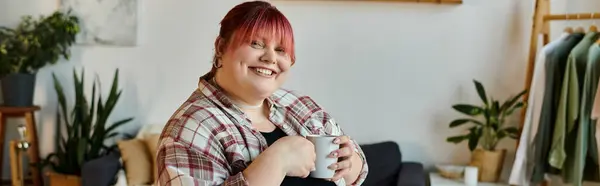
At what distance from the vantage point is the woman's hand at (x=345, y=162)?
150 cm

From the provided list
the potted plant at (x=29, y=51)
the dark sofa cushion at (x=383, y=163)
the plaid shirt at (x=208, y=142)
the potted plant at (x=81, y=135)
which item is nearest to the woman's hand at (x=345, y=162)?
the plaid shirt at (x=208, y=142)

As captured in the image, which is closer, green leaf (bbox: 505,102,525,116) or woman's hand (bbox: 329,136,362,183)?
woman's hand (bbox: 329,136,362,183)

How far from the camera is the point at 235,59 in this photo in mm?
1444

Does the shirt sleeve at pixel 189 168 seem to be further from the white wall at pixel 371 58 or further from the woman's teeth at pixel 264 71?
the white wall at pixel 371 58

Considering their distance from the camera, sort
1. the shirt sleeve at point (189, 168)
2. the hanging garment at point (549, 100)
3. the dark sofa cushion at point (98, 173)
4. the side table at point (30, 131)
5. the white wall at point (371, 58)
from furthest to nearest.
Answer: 1. the side table at point (30, 131)
2. the white wall at point (371, 58)
3. the dark sofa cushion at point (98, 173)
4. the hanging garment at point (549, 100)
5. the shirt sleeve at point (189, 168)

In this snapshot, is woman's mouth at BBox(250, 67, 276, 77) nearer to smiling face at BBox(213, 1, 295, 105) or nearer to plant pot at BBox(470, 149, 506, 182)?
smiling face at BBox(213, 1, 295, 105)

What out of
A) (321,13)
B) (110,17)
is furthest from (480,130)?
(110,17)

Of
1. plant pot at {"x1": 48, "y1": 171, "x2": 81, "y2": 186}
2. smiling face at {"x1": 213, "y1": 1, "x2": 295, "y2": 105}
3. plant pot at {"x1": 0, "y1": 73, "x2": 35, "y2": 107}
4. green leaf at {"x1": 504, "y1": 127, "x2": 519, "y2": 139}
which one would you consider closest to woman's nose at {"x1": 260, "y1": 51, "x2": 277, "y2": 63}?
smiling face at {"x1": 213, "y1": 1, "x2": 295, "y2": 105}

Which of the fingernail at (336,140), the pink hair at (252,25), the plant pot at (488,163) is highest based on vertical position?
the pink hair at (252,25)

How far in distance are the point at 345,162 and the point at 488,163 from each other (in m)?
1.99

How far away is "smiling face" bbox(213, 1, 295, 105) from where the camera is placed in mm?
1437

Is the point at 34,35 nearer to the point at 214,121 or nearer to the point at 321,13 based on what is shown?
the point at 321,13

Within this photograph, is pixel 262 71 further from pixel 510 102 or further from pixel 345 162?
pixel 510 102

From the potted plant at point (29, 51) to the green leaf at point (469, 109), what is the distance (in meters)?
1.95
